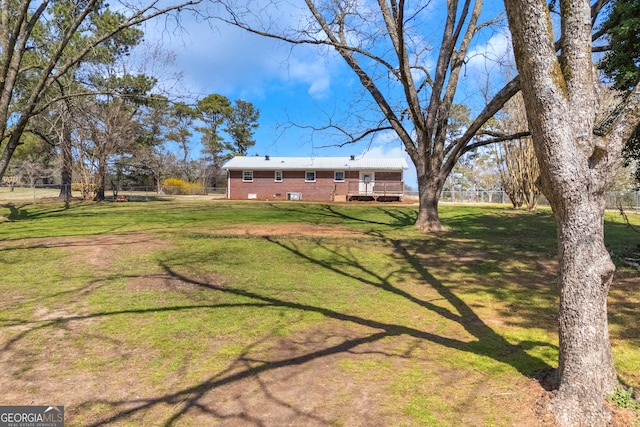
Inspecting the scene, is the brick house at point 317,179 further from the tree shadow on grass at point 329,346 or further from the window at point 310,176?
the tree shadow on grass at point 329,346

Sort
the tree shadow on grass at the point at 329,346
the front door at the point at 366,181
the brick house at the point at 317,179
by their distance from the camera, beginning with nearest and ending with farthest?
the tree shadow on grass at the point at 329,346 < the brick house at the point at 317,179 < the front door at the point at 366,181

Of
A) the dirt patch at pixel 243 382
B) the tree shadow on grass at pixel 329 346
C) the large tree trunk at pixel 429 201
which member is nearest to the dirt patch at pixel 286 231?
the large tree trunk at pixel 429 201

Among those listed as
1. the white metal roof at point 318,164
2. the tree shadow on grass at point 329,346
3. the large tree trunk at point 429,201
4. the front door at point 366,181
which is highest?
the white metal roof at point 318,164

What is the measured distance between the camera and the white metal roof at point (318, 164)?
31.9 meters

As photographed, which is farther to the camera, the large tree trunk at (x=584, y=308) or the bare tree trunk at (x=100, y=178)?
the bare tree trunk at (x=100, y=178)

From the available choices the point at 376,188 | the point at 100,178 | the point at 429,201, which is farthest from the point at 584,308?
the point at 376,188

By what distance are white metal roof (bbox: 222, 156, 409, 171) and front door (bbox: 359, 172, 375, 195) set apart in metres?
0.67

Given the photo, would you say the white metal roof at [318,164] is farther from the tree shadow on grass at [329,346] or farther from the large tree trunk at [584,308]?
the large tree trunk at [584,308]

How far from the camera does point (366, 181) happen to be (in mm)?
32094

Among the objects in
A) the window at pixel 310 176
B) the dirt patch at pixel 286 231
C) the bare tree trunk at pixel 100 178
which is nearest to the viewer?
the dirt patch at pixel 286 231

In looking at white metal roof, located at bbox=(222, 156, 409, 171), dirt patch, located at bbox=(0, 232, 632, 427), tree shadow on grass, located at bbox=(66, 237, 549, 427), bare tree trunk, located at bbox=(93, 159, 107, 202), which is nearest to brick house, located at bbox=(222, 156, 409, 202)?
white metal roof, located at bbox=(222, 156, 409, 171)

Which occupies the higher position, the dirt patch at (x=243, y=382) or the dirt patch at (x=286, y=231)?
the dirt patch at (x=286, y=231)

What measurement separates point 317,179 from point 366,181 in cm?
422

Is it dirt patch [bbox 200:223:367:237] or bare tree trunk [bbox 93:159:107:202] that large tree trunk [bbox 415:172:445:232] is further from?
bare tree trunk [bbox 93:159:107:202]
